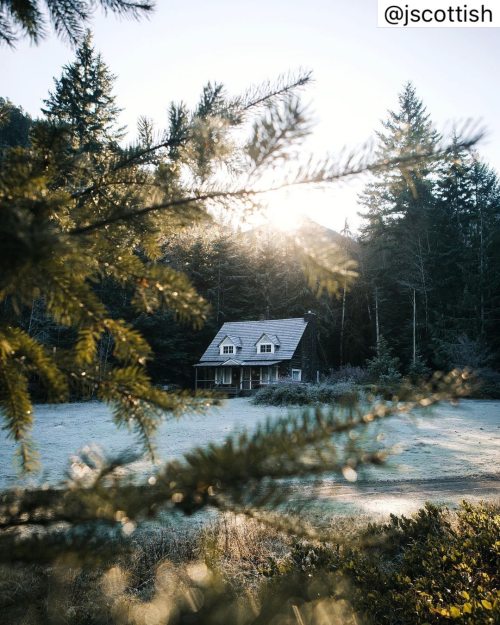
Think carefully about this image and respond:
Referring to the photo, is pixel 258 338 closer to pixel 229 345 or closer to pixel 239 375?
pixel 229 345

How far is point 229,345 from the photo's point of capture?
101 ft

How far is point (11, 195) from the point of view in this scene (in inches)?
32.9

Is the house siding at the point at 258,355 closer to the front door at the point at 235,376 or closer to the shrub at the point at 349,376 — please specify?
the front door at the point at 235,376

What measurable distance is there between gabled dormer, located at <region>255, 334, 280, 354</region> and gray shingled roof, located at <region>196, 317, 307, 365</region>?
214mm

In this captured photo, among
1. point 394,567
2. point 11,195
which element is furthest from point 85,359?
point 394,567

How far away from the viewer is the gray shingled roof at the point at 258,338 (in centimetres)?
2969

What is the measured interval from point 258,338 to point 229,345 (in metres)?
2.31

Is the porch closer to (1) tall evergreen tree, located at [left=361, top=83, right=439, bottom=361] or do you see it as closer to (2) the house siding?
(2) the house siding

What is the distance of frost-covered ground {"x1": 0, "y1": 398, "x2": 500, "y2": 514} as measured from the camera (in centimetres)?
588

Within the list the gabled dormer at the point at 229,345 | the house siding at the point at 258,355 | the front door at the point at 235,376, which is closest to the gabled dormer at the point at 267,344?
the house siding at the point at 258,355

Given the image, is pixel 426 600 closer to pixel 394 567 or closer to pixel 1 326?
pixel 394 567

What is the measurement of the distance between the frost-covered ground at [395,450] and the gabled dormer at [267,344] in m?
12.9

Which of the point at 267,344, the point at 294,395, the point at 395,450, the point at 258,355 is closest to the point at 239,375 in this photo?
the point at 258,355

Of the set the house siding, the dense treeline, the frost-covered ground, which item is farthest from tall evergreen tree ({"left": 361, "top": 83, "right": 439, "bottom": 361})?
the frost-covered ground
